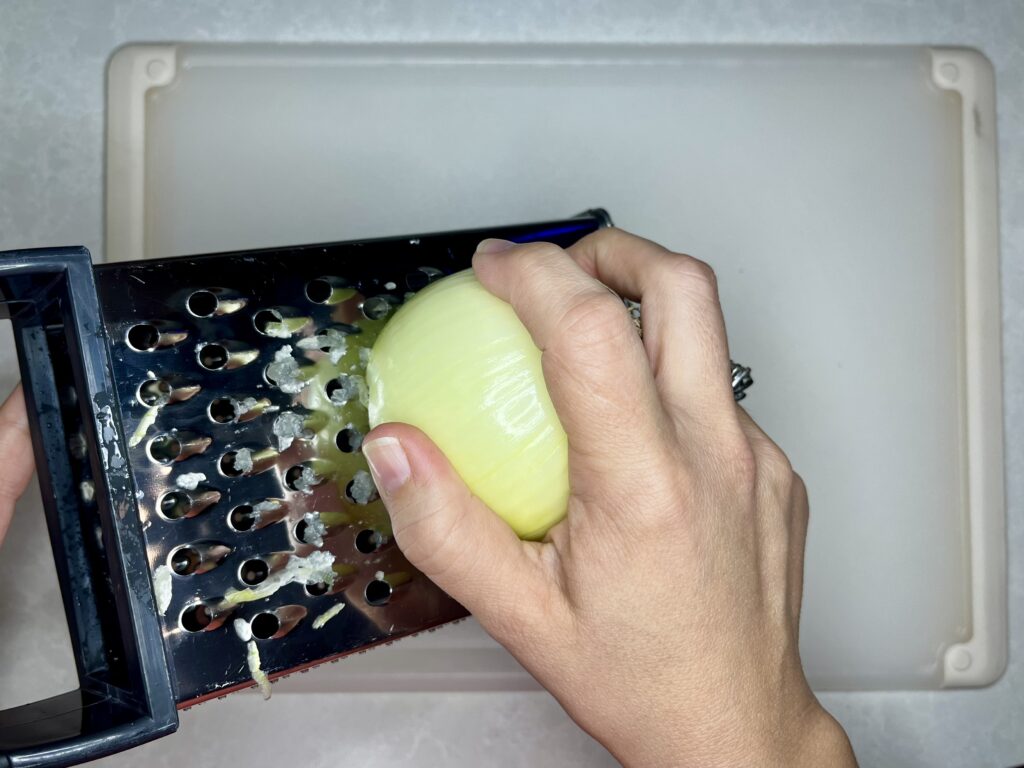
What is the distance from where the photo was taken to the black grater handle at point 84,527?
29.8 inches

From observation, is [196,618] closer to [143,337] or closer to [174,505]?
[174,505]

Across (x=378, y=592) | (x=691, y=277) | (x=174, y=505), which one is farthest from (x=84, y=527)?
(x=691, y=277)

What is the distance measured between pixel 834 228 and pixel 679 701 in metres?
0.81

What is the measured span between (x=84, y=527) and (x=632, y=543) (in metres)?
0.53

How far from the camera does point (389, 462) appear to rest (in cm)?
84

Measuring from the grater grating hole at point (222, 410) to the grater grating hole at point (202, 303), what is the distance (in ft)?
0.29

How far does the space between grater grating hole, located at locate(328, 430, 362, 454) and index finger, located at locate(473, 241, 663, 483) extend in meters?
0.23

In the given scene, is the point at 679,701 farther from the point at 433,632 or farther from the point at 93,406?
the point at 93,406

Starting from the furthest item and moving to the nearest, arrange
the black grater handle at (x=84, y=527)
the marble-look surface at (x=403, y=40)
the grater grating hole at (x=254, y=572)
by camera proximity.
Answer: the marble-look surface at (x=403, y=40), the grater grating hole at (x=254, y=572), the black grater handle at (x=84, y=527)

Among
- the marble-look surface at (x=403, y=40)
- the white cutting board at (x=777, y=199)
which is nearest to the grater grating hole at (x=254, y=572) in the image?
the marble-look surface at (x=403, y=40)

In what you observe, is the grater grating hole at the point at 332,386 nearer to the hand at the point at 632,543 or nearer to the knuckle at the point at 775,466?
the hand at the point at 632,543

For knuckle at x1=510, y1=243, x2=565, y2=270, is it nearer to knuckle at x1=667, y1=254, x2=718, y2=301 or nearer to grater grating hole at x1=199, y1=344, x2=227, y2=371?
knuckle at x1=667, y1=254, x2=718, y2=301

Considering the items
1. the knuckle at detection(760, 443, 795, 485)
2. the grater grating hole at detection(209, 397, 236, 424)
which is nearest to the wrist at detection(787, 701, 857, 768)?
the knuckle at detection(760, 443, 795, 485)

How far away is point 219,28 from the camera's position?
52.2 inches
